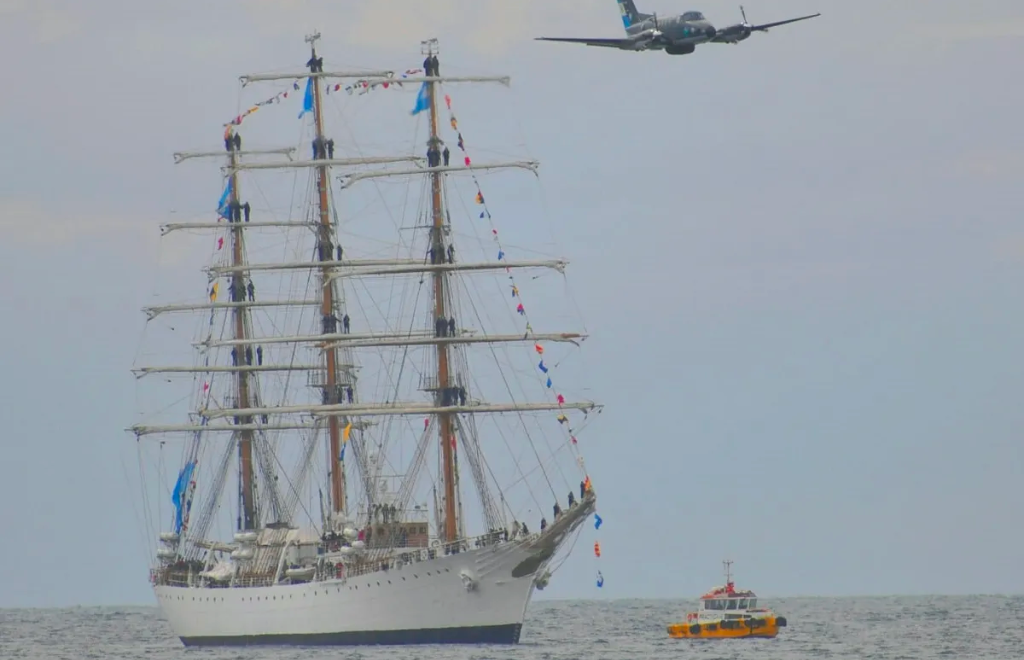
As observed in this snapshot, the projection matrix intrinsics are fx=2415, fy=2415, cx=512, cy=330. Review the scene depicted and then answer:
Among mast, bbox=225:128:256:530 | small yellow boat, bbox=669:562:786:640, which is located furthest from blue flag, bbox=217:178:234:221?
small yellow boat, bbox=669:562:786:640

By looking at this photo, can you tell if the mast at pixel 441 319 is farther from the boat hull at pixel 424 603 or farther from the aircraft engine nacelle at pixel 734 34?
the aircraft engine nacelle at pixel 734 34

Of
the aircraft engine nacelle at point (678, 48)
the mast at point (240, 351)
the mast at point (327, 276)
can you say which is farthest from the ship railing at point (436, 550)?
the aircraft engine nacelle at point (678, 48)

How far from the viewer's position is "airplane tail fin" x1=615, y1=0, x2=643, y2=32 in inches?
3910

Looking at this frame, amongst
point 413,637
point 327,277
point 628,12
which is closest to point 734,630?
point 413,637

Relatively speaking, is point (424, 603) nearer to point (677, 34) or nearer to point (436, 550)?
point (436, 550)

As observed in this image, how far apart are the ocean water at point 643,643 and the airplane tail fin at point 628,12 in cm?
2793

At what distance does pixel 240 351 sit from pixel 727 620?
31667mm

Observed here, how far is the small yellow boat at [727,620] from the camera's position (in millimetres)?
128125

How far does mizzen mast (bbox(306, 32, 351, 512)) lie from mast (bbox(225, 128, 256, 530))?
26.0 ft

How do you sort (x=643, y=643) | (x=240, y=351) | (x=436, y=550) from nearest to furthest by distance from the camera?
1. (x=436, y=550)
2. (x=643, y=643)
3. (x=240, y=351)

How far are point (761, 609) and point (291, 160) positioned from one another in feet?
117

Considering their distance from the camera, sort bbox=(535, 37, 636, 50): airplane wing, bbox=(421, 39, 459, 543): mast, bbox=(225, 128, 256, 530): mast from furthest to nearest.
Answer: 1. bbox=(225, 128, 256, 530): mast
2. bbox=(421, 39, 459, 543): mast
3. bbox=(535, 37, 636, 50): airplane wing

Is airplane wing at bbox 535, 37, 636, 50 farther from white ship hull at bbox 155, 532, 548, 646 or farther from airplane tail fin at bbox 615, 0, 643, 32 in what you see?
white ship hull at bbox 155, 532, 548, 646

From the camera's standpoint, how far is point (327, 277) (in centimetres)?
12738
